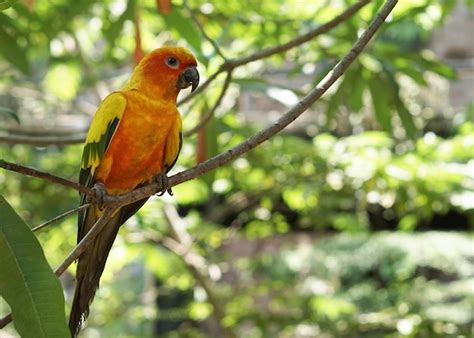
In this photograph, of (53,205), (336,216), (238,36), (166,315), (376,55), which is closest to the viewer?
(376,55)

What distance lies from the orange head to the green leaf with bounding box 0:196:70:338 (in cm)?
77

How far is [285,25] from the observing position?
2695 millimetres

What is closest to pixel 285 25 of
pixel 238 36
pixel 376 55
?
pixel 238 36

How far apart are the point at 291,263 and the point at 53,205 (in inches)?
70.6

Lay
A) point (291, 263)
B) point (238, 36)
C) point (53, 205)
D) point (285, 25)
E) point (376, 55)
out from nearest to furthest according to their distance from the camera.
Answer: point (376, 55) < point (285, 25) < point (238, 36) < point (53, 205) < point (291, 263)

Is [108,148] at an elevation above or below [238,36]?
below

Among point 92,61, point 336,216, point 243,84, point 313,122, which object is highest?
point 313,122

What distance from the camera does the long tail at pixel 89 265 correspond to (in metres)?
1.46

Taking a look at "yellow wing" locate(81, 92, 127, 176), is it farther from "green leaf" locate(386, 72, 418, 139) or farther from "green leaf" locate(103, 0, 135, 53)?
"green leaf" locate(386, 72, 418, 139)

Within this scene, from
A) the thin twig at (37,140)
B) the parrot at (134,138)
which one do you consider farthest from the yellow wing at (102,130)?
the thin twig at (37,140)

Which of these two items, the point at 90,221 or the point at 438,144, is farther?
the point at 438,144

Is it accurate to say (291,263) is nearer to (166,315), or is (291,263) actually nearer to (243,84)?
(166,315)

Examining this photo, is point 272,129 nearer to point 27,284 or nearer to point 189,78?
point 27,284

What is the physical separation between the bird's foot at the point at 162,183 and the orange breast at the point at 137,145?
49 mm
